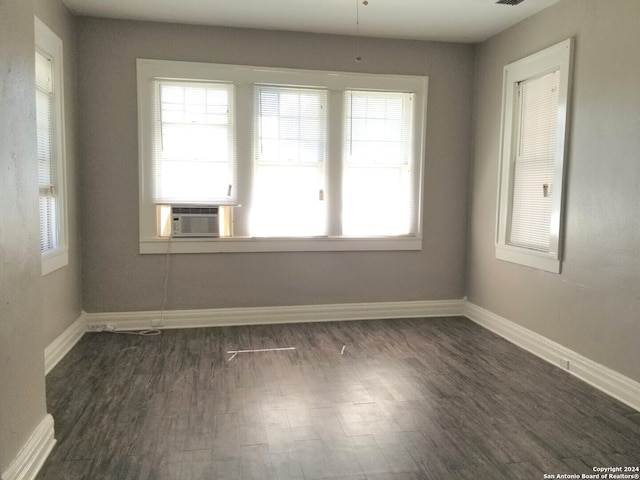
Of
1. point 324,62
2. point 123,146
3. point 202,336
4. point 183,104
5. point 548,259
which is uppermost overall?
point 324,62

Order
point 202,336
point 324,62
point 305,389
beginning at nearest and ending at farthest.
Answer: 1. point 305,389
2. point 202,336
3. point 324,62

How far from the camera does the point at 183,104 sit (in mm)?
4629

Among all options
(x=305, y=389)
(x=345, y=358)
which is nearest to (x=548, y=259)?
(x=345, y=358)

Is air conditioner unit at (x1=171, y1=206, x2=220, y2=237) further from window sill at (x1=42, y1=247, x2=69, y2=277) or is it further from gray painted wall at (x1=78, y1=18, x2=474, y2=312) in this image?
window sill at (x1=42, y1=247, x2=69, y2=277)

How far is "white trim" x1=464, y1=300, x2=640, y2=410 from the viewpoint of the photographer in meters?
3.22

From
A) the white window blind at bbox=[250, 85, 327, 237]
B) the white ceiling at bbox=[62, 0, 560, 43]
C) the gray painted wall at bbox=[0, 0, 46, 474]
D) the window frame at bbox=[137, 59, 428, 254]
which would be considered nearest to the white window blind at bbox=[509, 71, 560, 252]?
the white ceiling at bbox=[62, 0, 560, 43]

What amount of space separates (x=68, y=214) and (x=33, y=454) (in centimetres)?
236

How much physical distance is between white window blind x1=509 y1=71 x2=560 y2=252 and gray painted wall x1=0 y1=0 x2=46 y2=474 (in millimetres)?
3638

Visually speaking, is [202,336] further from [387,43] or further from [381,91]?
[387,43]

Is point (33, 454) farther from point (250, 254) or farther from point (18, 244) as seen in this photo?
point (250, 254)

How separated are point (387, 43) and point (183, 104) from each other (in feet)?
6.93

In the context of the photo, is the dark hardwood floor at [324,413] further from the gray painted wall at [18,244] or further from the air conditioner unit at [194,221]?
the air conditioner unit at [194,221]

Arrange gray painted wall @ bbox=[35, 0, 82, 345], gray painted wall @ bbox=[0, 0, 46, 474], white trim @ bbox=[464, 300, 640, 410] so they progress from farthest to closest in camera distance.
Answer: gray painted wall @ bbox=[35, 0, 82, 345] < white trim @ bbox=[464, 300, 640, 410] < gray painted wall @ bbox=[0, 0, 46, 474]

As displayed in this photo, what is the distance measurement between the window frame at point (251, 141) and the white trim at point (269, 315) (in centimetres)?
59
